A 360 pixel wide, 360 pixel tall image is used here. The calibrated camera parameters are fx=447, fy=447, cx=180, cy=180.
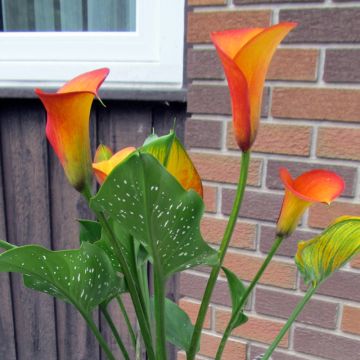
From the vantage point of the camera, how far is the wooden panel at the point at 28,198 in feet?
4.55

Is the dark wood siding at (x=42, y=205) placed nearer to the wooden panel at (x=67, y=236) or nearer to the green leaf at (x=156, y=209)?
the wooden panel at (x=67, y=236)

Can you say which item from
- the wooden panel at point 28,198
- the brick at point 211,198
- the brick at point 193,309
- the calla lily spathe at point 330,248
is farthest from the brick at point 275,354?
the wooden panel at point 28,198

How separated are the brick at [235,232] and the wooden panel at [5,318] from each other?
2.44 ft

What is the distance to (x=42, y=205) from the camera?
1442 millimetres

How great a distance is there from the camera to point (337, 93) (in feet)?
3.15

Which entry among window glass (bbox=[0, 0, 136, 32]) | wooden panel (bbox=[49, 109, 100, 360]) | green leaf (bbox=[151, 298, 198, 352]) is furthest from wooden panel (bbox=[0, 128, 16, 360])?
green leaf (bbox=[151, 298, 198, 352])

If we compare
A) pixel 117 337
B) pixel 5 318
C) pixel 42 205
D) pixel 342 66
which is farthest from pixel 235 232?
pixel 5 318

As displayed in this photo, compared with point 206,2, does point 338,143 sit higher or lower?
lower

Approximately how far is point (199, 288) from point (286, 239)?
274 mm

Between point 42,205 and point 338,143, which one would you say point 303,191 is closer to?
point 338,143

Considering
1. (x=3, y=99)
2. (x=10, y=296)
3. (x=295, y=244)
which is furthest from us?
(x=10, y=296)

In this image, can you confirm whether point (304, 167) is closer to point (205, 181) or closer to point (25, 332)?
point (205, 181)

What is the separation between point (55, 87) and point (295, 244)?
818 mm

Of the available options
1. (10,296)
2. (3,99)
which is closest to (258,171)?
(3,99)
